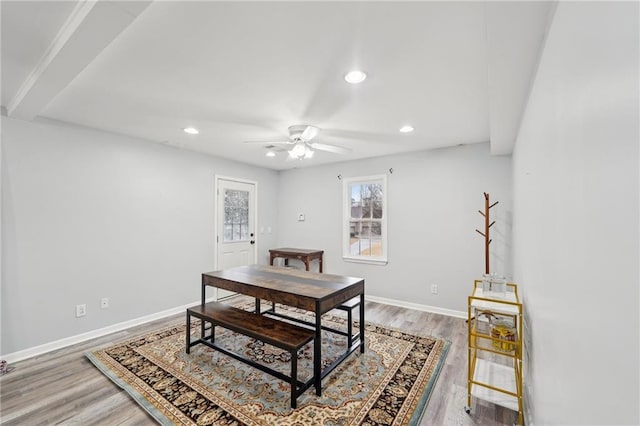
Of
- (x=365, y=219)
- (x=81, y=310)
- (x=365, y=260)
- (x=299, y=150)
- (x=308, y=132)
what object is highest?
(x=308, y=132)

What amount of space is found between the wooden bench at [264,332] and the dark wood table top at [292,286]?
207 mm

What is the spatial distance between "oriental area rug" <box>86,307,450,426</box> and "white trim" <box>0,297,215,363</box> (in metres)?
0.47

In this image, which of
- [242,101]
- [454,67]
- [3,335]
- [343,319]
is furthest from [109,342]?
[454,67]

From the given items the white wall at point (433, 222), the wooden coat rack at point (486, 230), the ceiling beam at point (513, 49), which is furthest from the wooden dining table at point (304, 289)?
the ceiling beam at point (513, 49)

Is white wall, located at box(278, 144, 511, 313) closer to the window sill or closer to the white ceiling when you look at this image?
the window sill

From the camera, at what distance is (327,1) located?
1.32m

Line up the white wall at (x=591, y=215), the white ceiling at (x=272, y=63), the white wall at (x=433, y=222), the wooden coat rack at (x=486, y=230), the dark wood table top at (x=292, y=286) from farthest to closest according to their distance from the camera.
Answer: the white wall at (x=433, y=222), the wooden coat rack at (x=486, y=230), the dark wood table top at (x=292, y=286), the white ceiling at (x=272, y=63), the white wall at (x=591, y=215)

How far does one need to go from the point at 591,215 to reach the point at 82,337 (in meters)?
4.30

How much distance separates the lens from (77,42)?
4.95 feet

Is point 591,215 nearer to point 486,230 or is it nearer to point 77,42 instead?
point 77,42

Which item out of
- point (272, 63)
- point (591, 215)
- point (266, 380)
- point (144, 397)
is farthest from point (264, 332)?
point (591, 215)

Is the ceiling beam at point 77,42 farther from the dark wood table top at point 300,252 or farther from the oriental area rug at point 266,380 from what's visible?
the dark wood table top at point 300,252

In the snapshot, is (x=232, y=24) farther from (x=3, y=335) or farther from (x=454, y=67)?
(x=3, y=335)

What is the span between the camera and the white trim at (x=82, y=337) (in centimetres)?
268
